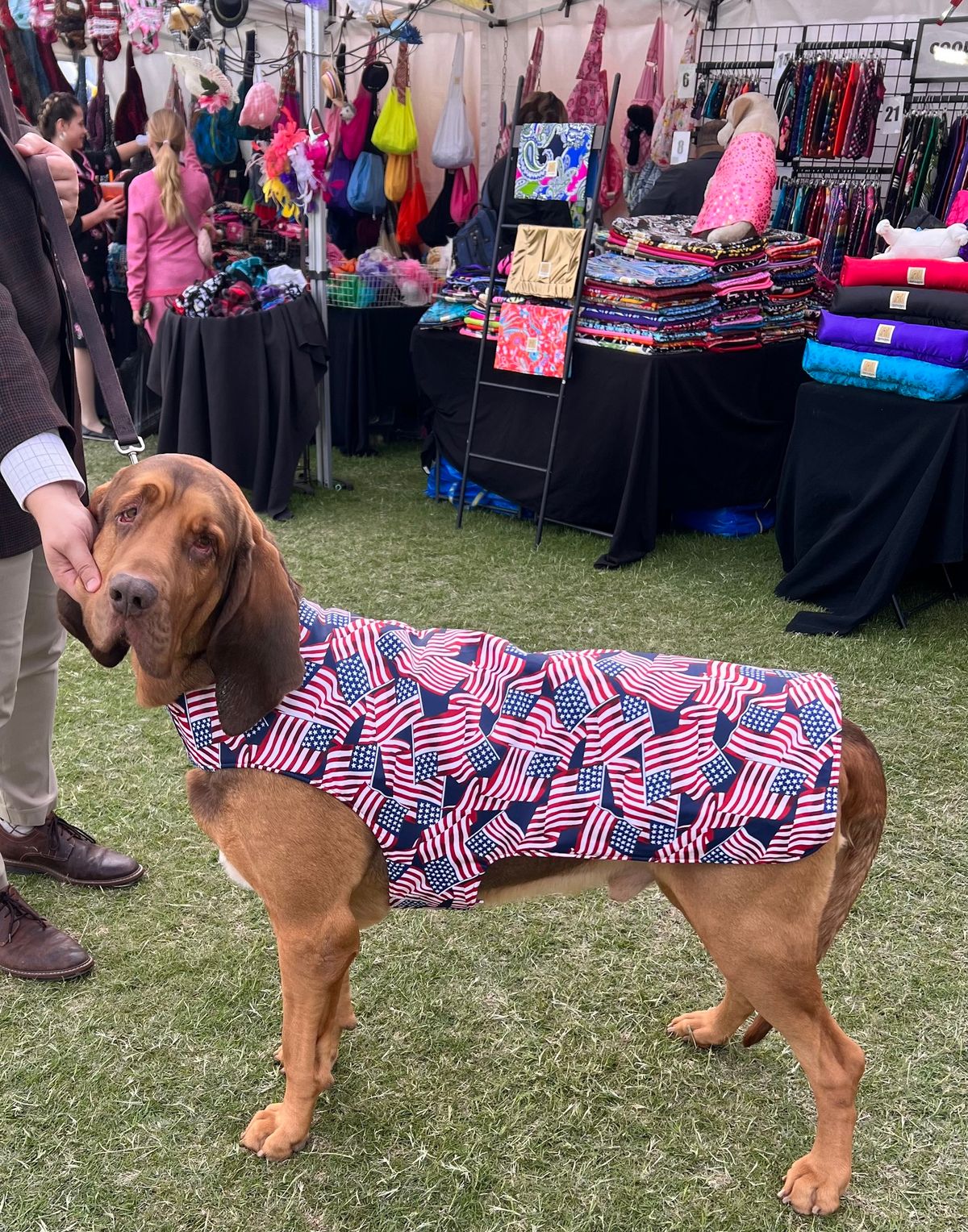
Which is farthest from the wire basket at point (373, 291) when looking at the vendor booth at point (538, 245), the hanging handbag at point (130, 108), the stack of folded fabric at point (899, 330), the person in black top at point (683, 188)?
the stack of folded fabric at point (899, 330)

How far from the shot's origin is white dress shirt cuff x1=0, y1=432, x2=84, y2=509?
1.84m

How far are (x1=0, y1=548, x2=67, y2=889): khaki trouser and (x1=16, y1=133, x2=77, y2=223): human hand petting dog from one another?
882 millimetres

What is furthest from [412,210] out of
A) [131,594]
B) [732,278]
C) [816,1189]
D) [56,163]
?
[816,1189]

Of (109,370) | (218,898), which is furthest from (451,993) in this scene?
(109,370)

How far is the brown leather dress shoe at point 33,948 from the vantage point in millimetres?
2604

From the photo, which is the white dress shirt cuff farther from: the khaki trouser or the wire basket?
the wire basket

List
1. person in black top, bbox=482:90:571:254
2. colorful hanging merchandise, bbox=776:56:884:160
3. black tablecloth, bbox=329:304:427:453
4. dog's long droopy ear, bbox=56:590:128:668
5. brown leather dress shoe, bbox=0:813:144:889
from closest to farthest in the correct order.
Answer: dog's long droopy ear, bbox=56:590:128:668
brown leather dress shoe, bbox=0:813:144:889
person in black top, bbox=482:90:571:254
colorful hanging merchandise, bbox=776:56:884:160
black tablecloth, bbox=329:304:427:453

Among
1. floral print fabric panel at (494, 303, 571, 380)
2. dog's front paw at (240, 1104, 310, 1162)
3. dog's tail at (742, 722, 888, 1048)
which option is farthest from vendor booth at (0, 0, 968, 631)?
dog's front paw at (240, 1104, 310, 1162)

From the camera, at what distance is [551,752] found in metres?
1.79

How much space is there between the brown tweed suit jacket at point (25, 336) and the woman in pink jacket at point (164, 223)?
489cm

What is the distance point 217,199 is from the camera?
8.98 m

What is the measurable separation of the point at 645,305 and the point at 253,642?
174 inches

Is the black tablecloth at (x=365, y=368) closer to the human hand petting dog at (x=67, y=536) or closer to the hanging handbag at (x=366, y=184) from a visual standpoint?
the hanging handbag at (x=366, y=184)

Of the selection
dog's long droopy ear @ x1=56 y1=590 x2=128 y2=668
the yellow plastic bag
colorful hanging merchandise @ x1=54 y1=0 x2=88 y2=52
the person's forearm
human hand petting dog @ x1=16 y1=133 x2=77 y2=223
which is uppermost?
colorful hanging merchandise @ x1=54 y1=0 x2=88 y2=52
